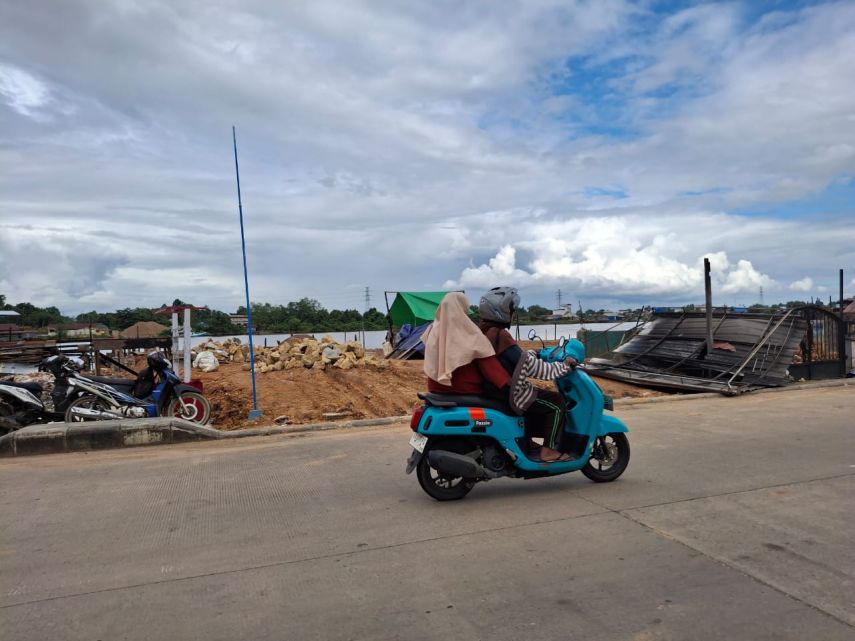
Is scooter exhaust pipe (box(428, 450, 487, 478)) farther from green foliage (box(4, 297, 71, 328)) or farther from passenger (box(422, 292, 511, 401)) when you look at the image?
green foliage (box(4, 297, 71, 328))

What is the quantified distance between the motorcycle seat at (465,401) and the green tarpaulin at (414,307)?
54.3 ft

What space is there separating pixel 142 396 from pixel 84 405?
84cm

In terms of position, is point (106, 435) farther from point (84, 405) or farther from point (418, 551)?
point (418, 551)

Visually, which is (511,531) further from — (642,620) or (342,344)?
(342,344)

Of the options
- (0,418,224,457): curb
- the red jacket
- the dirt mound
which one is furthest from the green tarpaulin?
the red jacket

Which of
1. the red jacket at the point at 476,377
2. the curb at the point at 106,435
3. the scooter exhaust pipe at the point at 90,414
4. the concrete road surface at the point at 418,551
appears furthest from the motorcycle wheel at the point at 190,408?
the red jacket at the point at 476,377

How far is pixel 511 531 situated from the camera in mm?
4656

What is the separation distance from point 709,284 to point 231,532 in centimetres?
1235

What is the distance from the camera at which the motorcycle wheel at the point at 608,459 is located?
5930mm

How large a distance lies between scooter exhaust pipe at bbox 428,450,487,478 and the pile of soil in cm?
583

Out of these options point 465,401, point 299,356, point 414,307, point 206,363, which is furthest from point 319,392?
point 414,307

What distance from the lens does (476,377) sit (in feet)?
17.9

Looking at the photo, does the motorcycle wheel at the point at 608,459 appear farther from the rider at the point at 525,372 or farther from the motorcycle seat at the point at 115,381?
the motorcycle seat at the point at 115,381

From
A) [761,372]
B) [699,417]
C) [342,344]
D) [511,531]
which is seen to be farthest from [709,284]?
[511,531]
